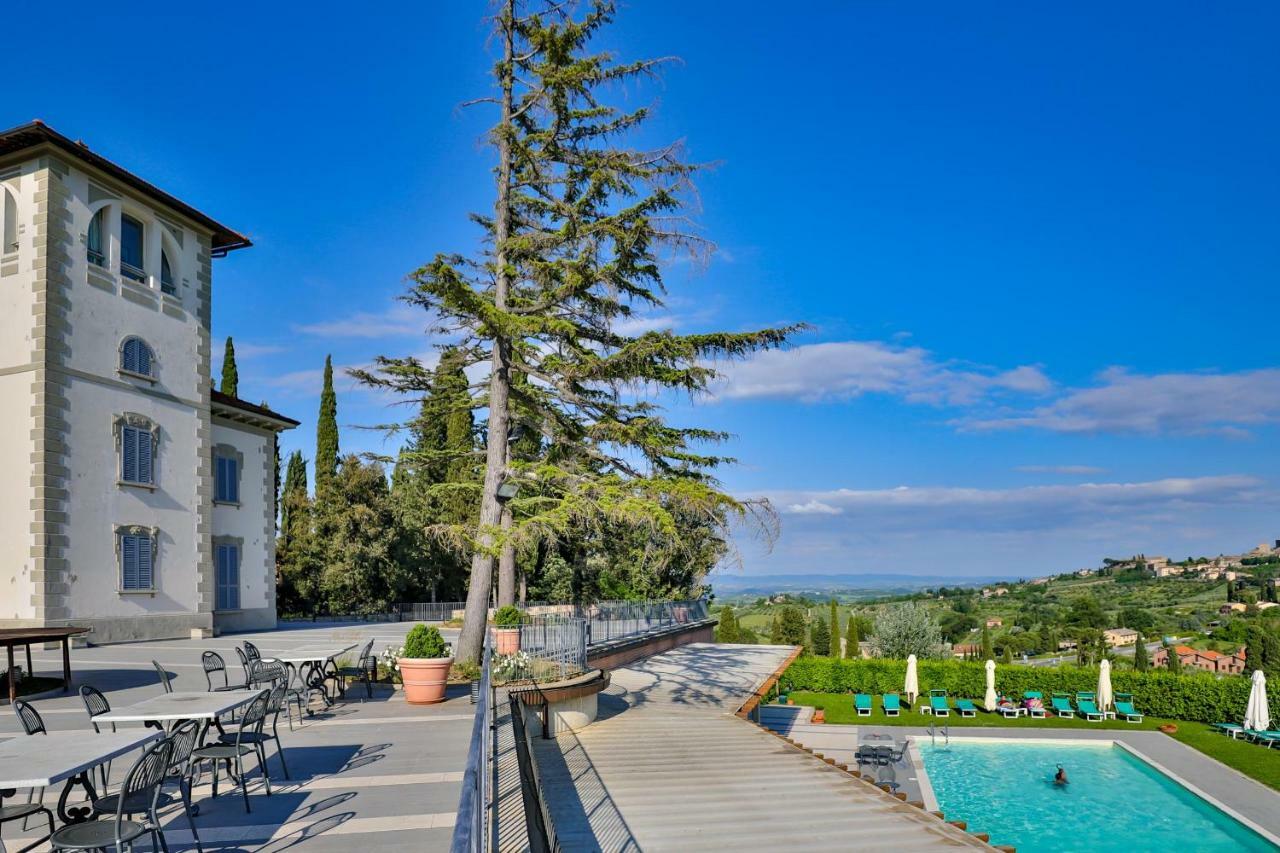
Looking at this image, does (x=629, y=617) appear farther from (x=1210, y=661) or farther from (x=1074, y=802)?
(x=1210, y=661)

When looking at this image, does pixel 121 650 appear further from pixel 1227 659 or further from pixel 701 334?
pixel 1227 659

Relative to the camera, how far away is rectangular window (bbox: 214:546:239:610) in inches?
951

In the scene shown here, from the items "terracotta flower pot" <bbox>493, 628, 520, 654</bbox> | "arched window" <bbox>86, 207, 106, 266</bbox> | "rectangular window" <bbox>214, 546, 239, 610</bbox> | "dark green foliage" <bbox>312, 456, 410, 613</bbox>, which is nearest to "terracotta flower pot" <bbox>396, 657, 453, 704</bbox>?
"terracotta flower pot" <bbox>493, 628, 520, 654</bbox>

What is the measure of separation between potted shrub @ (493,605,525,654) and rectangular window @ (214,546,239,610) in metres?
13.2

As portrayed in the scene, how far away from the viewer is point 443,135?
18.0 meters

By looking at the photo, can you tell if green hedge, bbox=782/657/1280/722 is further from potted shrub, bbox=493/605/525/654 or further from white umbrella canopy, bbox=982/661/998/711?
potted shrub, bbox=493/605/525/654

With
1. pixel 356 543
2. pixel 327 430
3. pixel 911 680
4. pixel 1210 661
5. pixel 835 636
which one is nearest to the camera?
pixel 911 680

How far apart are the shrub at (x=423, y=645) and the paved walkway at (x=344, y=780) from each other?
0.72 m

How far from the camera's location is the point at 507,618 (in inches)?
581

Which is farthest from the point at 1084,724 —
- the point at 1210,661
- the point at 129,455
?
the point at 1210,661

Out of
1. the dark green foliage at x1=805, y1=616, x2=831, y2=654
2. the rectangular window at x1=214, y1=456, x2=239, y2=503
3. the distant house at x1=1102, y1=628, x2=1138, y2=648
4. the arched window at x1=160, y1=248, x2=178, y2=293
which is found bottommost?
the distant house at x1=1102, y1=628, x2=1138, y2=648

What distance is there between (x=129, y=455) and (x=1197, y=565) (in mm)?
162598

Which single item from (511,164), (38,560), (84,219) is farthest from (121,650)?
(511,164)

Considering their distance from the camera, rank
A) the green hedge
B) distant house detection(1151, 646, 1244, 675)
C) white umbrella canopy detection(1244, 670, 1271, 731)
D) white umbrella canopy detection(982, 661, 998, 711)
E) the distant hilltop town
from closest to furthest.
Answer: white umbrella canopy detection(1244, 670, 1271, 731) < the green hedge < white umbrella canopy detection(982, 661, 998, 711) < distant house detection(1151, 646, 1244, 675) < the distant hilltop town
